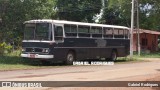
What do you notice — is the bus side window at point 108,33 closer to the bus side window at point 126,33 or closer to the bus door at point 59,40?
the bus side window at point 126,33

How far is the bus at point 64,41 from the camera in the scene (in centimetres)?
2628

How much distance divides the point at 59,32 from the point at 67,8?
1494 inches

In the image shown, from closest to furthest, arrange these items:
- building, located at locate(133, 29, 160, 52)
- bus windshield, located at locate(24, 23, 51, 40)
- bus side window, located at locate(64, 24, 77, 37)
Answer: bus windshield, located at locate(24, 23, 51, 40)
bus side window, located at locate(64, 24, 77, 37)
building, located at locate(133, 29, 160, 52)

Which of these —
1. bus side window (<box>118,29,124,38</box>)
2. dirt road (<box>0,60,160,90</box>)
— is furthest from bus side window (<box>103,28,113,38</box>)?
dirt road (<box>0,60,160,90</box>)

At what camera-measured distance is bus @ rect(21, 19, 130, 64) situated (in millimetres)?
26281

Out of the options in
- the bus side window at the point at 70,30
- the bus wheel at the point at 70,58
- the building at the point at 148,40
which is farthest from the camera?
the building at the point at 148,40

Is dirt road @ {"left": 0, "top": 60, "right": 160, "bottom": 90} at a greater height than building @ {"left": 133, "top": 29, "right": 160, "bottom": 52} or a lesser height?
lesser

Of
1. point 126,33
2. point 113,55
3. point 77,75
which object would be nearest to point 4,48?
point 113,55

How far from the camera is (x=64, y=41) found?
2711 centimetres

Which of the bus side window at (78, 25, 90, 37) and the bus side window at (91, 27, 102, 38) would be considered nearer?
the bus side window at (78, 25, 90, 37)

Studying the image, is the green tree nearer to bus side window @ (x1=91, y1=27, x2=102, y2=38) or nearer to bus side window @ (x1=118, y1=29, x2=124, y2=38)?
bus side window @ (x1=118, y1=29, x2=124, y2=38)

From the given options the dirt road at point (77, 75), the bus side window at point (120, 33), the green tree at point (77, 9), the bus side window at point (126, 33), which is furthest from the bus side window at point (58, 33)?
the green tree at point (77, 9)

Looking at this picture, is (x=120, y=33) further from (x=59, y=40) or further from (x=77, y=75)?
(x=77, y=75)

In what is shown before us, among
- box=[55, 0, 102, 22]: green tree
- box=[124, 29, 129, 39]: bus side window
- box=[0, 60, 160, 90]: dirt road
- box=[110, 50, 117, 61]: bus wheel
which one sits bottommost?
box=[0, 60, 160, 90]: dirt road
